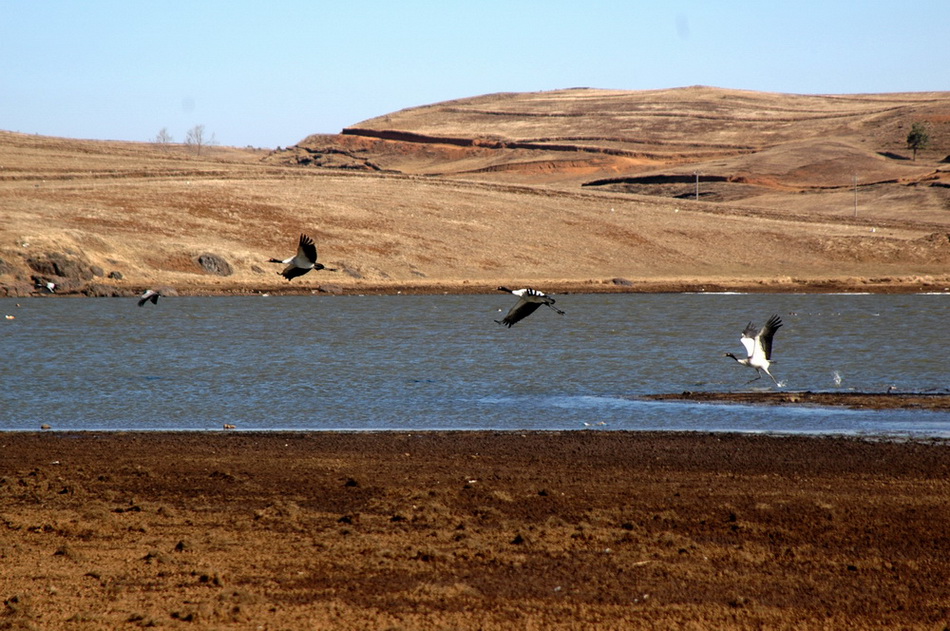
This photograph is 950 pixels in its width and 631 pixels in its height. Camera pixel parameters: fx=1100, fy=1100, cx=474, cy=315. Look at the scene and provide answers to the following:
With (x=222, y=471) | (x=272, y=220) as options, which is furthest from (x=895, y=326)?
(x=272, y=220)

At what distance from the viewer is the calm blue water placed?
14859 millimetres

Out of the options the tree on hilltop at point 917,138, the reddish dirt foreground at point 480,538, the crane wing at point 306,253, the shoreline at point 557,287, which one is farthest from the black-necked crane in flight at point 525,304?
the tree on hilltop at point 917,138

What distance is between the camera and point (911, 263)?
2245 inches

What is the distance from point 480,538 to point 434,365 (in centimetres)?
1395

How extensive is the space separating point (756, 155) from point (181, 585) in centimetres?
10739

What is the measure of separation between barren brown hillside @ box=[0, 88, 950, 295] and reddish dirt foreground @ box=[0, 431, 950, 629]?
106ft

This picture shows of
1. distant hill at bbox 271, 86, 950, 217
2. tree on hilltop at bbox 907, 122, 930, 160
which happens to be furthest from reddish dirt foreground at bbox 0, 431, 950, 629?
tree on hilltop at bbox 907, 122, 930, 160

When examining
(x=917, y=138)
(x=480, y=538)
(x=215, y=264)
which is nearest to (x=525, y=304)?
(x=480, y=538)

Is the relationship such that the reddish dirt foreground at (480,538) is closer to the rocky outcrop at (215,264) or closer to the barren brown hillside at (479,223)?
the barren brown hillside at (479,223)

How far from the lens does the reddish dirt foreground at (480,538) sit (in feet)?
21.3

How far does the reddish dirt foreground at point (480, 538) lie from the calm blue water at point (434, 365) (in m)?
2.93

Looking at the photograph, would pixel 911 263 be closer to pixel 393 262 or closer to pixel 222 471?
pixel 393 262

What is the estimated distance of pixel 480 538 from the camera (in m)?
7.96

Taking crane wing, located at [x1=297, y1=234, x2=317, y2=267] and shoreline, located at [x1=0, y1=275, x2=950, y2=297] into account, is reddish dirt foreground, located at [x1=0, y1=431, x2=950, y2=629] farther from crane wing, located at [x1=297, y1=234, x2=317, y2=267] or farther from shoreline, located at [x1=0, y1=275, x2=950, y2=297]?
shoreline, located at [x1=0, y1=275, x2=950, y2=297]
